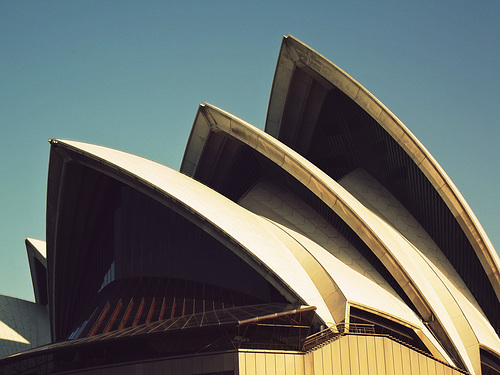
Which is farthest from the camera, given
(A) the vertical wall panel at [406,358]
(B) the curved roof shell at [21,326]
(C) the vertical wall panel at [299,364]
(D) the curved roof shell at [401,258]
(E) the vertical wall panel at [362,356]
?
(B) the curved roof shell at [21,326]

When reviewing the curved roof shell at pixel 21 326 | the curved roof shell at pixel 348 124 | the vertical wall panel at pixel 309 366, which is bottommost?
the vertical wall panel at pixel 309 366

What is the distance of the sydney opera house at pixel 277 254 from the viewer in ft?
73.4

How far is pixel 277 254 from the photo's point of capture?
25.5m

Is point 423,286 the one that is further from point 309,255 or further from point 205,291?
point 205,291

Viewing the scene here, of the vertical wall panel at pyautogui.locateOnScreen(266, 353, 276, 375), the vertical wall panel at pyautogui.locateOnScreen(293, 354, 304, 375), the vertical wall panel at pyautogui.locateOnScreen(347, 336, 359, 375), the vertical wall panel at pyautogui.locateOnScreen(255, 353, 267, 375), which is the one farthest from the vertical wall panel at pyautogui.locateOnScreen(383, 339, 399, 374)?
the vertical wall panel at pyautogui.locateOnScreen(255, 353, 267, 375)

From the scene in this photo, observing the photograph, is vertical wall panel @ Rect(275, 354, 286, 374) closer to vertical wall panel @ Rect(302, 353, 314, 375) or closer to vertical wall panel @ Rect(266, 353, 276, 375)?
vertical wall panel @ Rect(266, 353, 276, 375)

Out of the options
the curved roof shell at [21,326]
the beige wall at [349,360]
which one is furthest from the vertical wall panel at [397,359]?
the curved roof shell at [21,326]

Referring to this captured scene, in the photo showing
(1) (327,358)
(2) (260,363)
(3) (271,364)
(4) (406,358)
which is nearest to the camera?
(2) (260,363)

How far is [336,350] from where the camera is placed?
861 inches

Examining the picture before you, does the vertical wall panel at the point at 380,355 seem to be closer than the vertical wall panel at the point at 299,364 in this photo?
No

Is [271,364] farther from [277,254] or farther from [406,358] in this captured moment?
[277,254]

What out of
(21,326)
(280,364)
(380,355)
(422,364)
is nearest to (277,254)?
(280,364)

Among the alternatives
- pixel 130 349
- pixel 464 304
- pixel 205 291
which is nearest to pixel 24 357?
pixel 130 349

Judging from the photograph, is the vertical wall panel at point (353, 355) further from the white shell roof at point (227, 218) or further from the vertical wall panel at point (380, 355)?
the white shell roof at point (227, 218)
